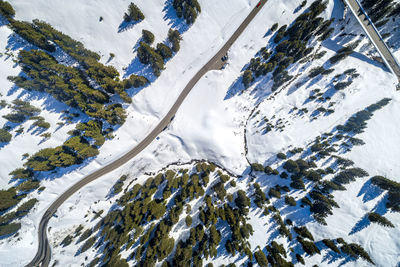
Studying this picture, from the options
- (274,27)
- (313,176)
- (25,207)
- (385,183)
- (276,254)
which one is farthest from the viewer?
(274,27)

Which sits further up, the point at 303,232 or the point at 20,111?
the point at 20,111

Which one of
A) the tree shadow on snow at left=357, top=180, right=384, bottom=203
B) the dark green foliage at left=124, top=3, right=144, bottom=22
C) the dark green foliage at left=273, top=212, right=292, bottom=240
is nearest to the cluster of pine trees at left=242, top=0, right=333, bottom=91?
the tree shadow on snow at left=357, top=180, right=384, bottom=203

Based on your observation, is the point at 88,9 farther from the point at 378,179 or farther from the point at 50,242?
the point at 378,179

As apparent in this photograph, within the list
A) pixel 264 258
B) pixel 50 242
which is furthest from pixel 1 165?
pixel 264 258

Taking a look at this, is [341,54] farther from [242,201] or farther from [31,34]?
[31,34]

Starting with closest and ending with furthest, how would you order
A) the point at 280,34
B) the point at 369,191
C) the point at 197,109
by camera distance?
1. the point at 369,191
2. the point at 280,34
3. the point at 197,109

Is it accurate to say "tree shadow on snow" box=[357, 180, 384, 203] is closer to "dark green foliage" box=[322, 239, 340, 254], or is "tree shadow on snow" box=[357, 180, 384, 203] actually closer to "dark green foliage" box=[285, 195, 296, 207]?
"dark green foliage" box=[322, 239, 340, 254]

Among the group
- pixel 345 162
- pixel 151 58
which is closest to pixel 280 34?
pixel 151 58
